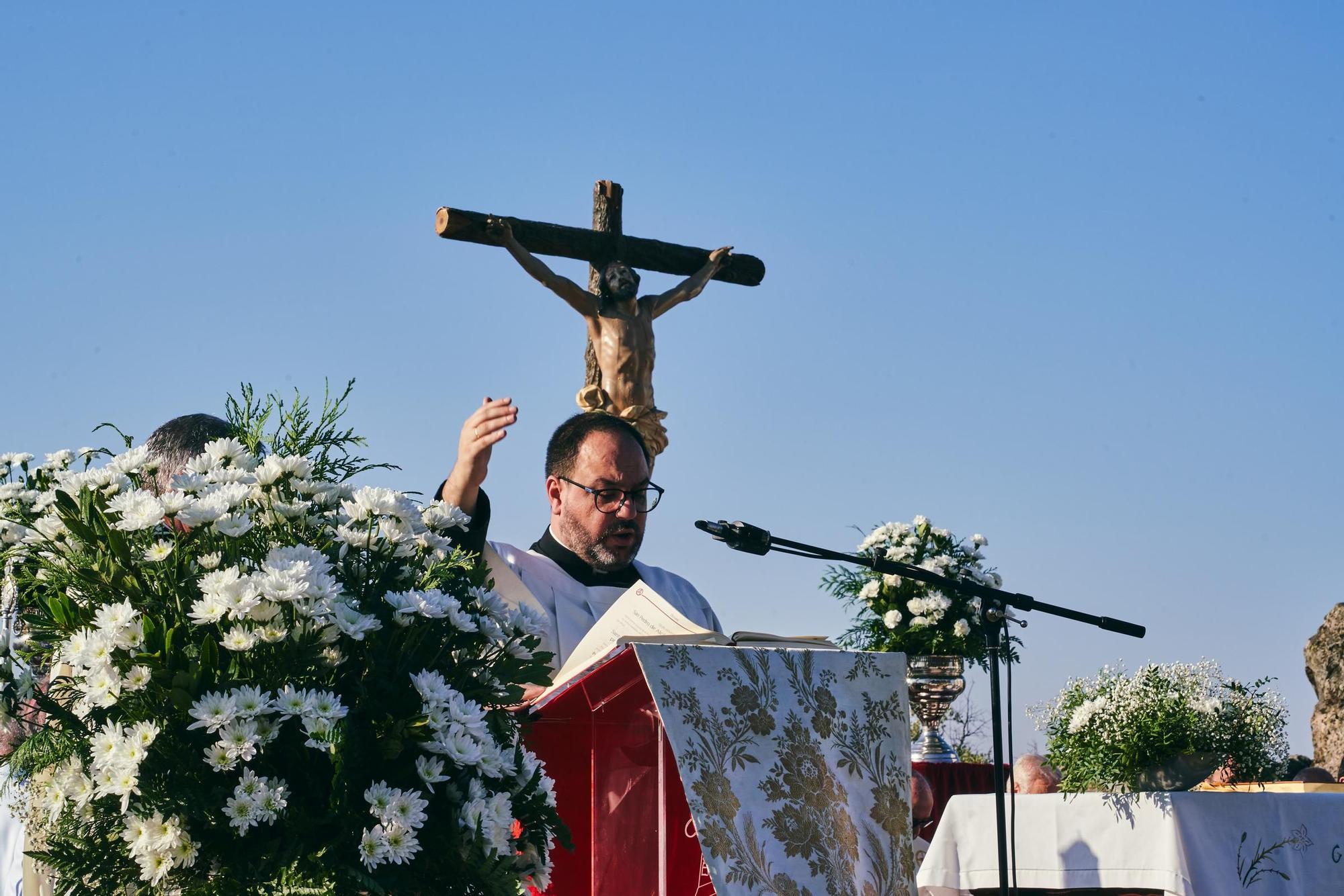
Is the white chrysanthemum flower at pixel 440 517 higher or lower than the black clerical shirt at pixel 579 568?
lower

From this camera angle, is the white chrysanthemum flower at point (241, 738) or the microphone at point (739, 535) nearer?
the white chrysanthemum flower at point (241, 738)

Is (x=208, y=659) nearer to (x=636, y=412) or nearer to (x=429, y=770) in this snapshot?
(x=429, y=770)

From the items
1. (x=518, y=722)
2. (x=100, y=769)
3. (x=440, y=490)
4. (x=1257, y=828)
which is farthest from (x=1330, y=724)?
(x=100, y=769)

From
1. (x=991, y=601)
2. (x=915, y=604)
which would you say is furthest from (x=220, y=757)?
(x=915, y=604)

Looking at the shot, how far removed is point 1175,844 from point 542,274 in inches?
222

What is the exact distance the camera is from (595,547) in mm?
4926

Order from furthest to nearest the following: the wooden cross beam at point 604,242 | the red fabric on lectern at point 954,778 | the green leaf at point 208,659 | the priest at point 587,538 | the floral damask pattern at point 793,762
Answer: the wooden cross beam at point 604,242, the red fabric on lectern at point 954,778, the priest at point 587,538, the floral damask pattern at point 793,762, the green leaf at point 208,659

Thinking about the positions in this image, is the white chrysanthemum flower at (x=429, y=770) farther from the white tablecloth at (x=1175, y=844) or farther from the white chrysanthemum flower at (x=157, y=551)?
the white tablecloth at (x=1175, y=844)

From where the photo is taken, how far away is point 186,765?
7.41 feet

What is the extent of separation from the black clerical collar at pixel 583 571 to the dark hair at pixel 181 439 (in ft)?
5.81

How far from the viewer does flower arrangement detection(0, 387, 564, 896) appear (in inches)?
87.2

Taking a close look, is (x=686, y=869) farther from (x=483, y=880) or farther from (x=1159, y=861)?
(x=1159, y=861)

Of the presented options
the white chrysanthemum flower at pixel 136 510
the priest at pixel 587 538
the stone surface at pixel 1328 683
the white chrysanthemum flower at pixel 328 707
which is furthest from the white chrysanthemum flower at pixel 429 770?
the stone surface at pixel 1328 683

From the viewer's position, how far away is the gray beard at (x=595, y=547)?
191 inches
